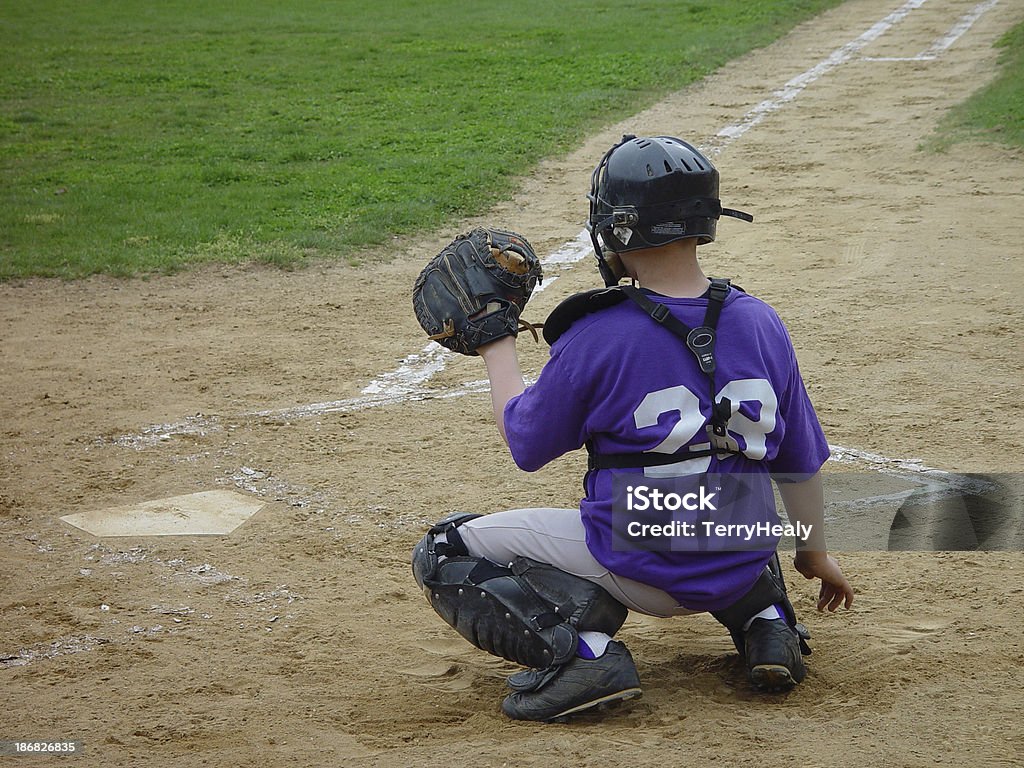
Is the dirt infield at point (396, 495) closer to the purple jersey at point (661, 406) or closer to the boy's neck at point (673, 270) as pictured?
the purple jersey at point (661, 406)

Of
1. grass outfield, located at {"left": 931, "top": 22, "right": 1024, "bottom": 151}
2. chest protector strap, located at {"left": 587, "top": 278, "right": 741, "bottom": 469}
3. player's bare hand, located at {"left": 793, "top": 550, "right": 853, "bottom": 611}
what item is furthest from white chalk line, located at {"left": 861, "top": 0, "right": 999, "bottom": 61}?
chest protector strap, located at {"left": 587, "top": 278, "right": 741, "bottom": 469}

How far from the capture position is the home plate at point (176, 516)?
14.7 feet

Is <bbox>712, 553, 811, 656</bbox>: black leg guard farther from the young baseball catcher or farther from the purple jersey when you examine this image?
the purple jersey

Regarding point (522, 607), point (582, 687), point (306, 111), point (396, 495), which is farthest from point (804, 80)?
point (582, 687)

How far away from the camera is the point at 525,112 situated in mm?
13023

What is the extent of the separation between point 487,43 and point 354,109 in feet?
16.2

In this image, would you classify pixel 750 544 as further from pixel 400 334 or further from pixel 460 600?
pixel 400 334

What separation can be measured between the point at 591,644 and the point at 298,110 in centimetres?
1189

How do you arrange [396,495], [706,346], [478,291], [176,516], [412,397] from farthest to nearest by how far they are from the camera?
[412,397]
[396,495]
[176,516]
[478,291]
[706,346]

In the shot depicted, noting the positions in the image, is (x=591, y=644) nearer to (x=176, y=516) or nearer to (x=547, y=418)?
(x=547, y=418)

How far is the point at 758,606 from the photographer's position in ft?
10.6

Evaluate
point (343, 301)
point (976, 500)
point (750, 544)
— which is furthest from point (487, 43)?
point (750, 544)

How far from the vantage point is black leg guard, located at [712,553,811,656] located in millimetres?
3209

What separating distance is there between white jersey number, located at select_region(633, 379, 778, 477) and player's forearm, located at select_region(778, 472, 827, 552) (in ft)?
1.03
